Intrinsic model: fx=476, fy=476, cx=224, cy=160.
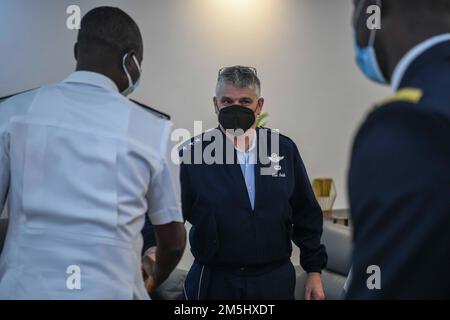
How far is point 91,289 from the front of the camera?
991 millimetres

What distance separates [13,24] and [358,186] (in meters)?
3.12

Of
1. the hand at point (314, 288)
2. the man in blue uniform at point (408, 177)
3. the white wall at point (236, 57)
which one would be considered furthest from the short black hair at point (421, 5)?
the white wall at point (236, 57)

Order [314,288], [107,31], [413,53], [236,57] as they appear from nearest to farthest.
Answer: [413,53] < [107,31] < [314,288] < [236,57]

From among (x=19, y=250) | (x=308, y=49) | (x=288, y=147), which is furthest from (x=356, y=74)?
(x=19, y=250)

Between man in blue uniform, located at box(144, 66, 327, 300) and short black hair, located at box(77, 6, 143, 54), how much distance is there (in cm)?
64

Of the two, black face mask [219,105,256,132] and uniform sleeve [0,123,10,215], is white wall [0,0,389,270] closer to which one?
black face mask [219,105,256,132]

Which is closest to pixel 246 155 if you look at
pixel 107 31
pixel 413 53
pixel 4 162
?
pixel 107 31

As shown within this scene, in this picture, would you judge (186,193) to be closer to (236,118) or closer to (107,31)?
(236,118)

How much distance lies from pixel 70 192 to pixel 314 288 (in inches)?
41.3

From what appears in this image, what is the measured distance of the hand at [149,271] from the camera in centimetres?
124

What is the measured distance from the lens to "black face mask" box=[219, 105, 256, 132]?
1.76m

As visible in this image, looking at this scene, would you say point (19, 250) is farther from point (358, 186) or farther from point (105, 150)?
point (358, 186)

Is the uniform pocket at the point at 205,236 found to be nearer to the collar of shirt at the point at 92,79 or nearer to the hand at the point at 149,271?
the hand at the point at 149,271

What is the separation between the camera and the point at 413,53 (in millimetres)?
737
